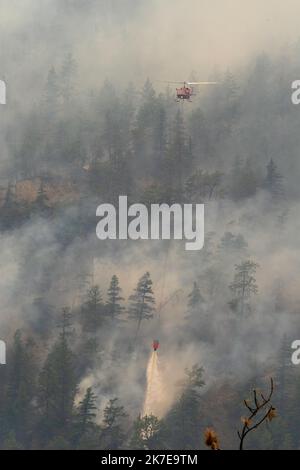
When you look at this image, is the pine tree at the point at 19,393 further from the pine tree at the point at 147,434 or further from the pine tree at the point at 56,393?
the pine tree at the point at 147,434

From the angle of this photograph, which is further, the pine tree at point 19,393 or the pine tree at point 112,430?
the pine tree at point 19,393

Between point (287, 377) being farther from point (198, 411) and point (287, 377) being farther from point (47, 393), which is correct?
point (47, 393)

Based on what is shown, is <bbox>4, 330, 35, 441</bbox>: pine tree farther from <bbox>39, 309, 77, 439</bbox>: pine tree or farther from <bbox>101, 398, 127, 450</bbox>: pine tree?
<bbox>101, 398, 127, 450</bbox>: pine tree

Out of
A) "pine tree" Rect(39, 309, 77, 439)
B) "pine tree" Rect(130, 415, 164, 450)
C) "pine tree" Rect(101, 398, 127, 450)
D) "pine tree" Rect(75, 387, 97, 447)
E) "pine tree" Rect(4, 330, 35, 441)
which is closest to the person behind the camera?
"pine tree" Rect(130, 415, 164, 450)

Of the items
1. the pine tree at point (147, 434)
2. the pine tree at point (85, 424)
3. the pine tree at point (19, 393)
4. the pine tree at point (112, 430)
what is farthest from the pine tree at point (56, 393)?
the pine tree at point (147, 434)

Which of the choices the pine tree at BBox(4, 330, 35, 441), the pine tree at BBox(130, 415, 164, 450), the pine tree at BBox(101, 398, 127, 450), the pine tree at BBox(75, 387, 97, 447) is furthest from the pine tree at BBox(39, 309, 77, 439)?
the pine tree at BBox(130, 415, 164, 450)

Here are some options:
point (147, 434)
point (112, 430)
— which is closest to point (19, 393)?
point (112, 430)

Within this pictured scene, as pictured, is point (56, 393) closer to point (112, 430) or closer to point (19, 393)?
point (19, 393)
